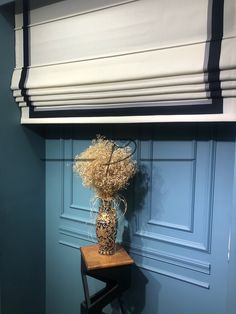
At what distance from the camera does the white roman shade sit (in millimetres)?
1023

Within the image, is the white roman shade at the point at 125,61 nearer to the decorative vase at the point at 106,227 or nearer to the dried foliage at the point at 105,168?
the dried foliage at the point at 105,168

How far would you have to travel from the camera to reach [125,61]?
1221 millimetres

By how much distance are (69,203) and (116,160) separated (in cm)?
65

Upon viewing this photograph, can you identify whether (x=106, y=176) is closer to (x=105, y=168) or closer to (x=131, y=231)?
(x=105, y=168)

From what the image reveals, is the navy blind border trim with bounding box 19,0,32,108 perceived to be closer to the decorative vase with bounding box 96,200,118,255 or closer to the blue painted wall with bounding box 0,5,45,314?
the blue painted wall with bounding box 0,5,45,314

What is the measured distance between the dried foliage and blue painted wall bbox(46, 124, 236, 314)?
22 cm

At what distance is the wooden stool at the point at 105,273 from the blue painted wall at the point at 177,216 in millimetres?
209

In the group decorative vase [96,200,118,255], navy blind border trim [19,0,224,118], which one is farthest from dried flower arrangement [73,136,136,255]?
navy blind border trim [19,0,224,118]

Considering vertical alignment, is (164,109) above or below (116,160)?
above

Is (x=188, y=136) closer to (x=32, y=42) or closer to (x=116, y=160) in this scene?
(x=116, y=160)

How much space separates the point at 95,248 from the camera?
1338 mm

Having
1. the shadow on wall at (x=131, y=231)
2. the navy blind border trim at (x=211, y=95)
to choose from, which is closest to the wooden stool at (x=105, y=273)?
the shadow on wall at (x=131, y=231)

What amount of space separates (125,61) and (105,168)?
18.7 inches

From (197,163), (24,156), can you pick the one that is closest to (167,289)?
(197,163)
